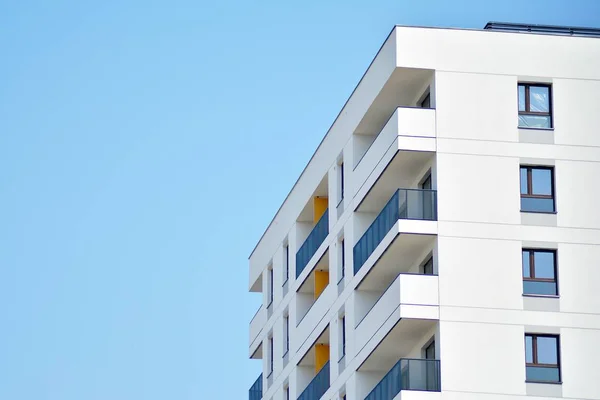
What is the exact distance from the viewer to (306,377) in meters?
68.5

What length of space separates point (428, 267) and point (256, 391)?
23.2 metres

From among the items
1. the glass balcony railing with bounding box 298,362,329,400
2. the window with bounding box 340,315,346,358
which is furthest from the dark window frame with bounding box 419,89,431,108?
the glass balcony railing with bounding box 298,362,329,400

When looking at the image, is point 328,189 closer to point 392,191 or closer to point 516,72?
point 392,191

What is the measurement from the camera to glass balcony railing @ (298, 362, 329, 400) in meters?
63.8

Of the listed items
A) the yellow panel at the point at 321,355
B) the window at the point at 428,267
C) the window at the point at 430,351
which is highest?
the yellow panel at the point at 321,355

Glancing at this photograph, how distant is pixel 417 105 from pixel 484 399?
1085 centimetres

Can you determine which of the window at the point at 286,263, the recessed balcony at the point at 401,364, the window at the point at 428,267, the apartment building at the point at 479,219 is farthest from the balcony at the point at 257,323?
the window at the point at 428,267

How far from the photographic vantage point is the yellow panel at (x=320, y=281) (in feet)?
220

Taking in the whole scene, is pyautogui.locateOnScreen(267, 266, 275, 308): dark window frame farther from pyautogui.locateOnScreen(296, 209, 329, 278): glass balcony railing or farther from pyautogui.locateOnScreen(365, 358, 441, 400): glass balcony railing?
pyautogui.locateOnScreen(365, 358, 441, 400): glass balcony railing

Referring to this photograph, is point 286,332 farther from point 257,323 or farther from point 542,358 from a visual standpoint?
point 542,358

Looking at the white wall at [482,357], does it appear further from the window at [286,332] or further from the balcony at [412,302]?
the window at [286,332]

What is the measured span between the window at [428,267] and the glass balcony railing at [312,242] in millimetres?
9475

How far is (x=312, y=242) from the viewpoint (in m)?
67.4

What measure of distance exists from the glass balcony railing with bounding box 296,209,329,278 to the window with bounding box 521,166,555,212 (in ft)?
38.9
